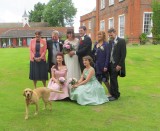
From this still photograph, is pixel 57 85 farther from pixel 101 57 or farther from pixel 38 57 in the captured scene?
pixel 101 57

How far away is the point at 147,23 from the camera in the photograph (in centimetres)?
3234

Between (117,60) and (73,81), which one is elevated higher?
(117,60)

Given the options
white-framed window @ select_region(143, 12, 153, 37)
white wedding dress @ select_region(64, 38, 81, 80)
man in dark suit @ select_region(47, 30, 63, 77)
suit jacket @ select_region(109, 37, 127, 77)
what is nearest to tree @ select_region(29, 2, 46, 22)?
white-framed window @ select_region(143, 12, 153, 37)

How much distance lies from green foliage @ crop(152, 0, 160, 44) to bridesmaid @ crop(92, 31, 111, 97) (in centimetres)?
2149

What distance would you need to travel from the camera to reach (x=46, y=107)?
7961mm

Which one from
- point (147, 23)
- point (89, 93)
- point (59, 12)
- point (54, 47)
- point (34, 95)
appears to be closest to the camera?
point (34, 95)

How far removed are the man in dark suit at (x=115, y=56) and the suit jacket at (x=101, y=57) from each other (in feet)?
0.45

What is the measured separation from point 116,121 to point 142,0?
26.5m

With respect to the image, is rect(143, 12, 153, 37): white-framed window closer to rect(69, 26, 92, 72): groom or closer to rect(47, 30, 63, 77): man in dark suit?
rect(47, 30, 63, 77): man in dark suit

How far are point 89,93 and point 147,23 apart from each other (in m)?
25.1

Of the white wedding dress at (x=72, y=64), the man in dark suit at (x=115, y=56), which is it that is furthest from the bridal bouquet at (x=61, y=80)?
the man in dark suit at (x=115, y=56)

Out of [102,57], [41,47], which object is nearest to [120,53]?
[102,57]

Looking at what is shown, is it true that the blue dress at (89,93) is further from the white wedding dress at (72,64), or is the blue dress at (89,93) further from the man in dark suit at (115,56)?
the white wedding dress at (72,64)

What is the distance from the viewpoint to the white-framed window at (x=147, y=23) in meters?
32.0
